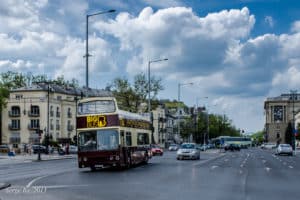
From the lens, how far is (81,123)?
2989 centimetres

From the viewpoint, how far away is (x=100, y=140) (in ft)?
97.0

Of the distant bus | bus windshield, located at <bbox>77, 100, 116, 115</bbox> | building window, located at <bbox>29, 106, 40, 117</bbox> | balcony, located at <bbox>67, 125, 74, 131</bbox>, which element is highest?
building window, located at <bbox>29, 106, 40, 117</bbox>

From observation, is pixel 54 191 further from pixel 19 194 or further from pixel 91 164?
pixel 91 164

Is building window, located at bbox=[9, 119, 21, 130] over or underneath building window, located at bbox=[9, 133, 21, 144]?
over

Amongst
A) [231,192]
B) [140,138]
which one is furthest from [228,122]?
[231,192]

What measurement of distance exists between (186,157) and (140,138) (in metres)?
14.0

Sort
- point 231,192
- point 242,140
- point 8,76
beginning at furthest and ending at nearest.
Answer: point 242,140, point 8,76, point 231,192

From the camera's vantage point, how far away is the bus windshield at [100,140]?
2948cm

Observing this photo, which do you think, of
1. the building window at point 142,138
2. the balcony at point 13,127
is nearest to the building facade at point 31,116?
the balcony at point 13,127

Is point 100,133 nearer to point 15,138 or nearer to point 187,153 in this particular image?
point 187,153

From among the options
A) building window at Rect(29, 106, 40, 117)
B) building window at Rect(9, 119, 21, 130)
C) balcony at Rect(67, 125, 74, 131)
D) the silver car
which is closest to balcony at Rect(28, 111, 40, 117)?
building window at Rect(29, 106, 40, 117)

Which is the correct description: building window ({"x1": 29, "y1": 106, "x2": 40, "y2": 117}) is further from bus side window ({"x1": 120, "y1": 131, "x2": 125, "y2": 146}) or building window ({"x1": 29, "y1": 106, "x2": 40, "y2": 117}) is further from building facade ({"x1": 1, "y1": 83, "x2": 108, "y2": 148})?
bus side window ({"x1": 120, "y1": 131, "x2": 125, "y2": 146})

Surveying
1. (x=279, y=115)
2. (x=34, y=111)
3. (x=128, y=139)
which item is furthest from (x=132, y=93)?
(x=279, y=115)

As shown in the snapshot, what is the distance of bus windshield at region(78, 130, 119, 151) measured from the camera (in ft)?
96.7
